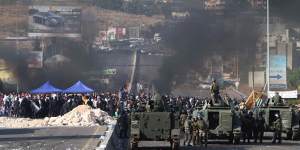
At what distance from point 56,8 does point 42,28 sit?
4.55 m

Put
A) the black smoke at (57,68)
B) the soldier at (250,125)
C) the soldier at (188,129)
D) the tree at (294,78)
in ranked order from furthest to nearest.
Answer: the tree at (294,78) < the black smoke at (57,68) < the soldier at (250,125) < the soldier at (188,129)

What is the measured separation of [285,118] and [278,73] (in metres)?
19.7

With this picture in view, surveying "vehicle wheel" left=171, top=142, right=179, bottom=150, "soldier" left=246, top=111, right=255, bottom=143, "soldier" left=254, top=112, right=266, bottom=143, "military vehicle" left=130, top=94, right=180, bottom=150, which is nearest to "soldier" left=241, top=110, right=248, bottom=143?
"soldier" left=246, top=111, right=255, bottom=143

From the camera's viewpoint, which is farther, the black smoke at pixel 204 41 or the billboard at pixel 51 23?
the billboard at pixel 51 23

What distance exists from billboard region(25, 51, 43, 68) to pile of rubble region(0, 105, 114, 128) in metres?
48.8

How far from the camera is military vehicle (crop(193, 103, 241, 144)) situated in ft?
88.4

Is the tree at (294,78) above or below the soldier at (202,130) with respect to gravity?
below

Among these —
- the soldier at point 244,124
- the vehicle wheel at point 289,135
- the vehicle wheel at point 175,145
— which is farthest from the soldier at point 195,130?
the vehicle wheel at point 289,135

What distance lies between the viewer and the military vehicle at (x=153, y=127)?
2342 centimetres

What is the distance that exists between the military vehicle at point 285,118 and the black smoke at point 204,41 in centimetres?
4628

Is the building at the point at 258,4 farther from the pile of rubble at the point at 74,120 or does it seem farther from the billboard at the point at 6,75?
the pile of rubble at the point at 74,120

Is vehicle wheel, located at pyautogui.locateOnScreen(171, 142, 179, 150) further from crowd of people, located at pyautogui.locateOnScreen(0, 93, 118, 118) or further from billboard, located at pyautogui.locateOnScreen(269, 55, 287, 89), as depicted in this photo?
billboard, located at pyautogui.locateOnScreen(269, 55, 287, 89)

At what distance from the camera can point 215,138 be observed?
2789cm

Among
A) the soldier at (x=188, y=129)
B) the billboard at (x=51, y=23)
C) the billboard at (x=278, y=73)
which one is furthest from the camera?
the billboard at (x=51, y=23)
